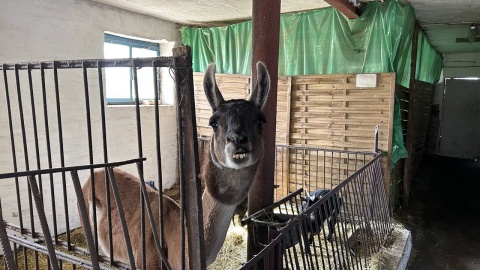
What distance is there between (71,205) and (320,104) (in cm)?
427

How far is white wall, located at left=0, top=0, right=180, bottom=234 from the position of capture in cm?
418

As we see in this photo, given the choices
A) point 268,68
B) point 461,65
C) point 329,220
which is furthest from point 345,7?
point 461,65

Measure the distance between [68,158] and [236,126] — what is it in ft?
12.7

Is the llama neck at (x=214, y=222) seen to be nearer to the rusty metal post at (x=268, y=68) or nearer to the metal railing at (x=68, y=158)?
the metal railing at (x=68, y=158)

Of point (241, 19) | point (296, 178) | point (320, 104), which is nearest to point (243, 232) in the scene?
point (296, 178)

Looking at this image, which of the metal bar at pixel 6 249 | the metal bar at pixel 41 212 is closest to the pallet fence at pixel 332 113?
the metal bar at pixel 41 212

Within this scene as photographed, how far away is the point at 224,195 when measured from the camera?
214 cm

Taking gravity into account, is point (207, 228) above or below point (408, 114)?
below

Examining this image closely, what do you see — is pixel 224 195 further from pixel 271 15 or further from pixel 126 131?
pixel 126 131

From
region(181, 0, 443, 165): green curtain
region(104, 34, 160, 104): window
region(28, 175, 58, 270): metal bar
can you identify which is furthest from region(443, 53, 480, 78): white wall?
region(28, 175, 58, 270): metal bar

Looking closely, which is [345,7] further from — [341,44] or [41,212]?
[41,212]

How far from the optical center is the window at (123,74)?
18.7 ft

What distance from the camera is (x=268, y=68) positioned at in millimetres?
2609

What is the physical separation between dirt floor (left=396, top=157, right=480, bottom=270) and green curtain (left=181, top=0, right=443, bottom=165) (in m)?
1.35
